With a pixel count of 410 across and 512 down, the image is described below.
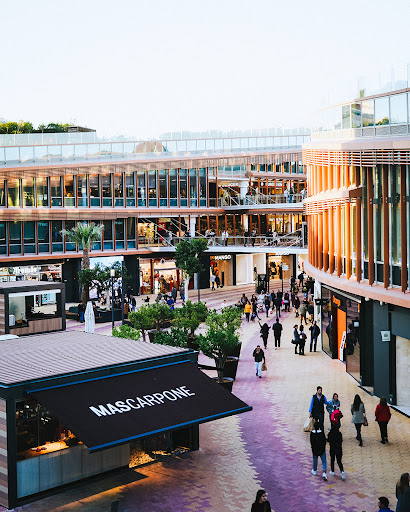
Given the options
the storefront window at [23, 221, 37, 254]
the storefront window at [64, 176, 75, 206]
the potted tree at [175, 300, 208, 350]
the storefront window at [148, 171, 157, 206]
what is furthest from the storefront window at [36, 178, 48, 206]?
the potted tree at [175, 300, 208, 350]

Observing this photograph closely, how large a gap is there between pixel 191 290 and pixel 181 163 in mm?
10927

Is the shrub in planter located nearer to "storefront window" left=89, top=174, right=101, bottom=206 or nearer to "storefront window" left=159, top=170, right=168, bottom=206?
"storefront window" left=89, top=174, right=101, bottom=206

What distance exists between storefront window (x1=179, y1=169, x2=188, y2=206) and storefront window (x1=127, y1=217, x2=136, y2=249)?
16.0 ft

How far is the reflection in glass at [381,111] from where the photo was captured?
2412 centimetres

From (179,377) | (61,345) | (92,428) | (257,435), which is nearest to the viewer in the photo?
(92,428)

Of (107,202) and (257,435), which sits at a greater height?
(107,202)

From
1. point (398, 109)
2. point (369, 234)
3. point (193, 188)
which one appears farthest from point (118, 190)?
point (398, 109)

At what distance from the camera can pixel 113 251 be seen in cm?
5716

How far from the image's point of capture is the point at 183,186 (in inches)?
2418

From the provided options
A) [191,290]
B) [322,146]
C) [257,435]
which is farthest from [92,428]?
[191,290]

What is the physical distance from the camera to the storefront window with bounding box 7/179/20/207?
51562mm

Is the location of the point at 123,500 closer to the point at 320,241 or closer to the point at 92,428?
the point at 92,428

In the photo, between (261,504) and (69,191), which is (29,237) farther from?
(261,504)

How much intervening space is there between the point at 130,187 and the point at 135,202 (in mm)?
1204
